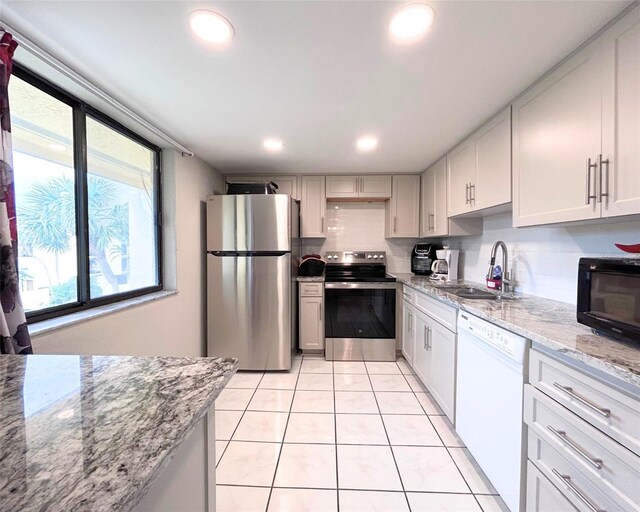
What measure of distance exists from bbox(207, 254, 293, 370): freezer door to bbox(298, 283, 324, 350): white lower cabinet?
11.9 inches

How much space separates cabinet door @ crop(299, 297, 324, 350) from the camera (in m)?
2.96

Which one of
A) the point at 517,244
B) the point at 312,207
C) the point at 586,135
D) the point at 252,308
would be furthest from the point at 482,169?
the point at 252,308

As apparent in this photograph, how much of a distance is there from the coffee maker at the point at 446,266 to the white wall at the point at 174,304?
2444 millimetres

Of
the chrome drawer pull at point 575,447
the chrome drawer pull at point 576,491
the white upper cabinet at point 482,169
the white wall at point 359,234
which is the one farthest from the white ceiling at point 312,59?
the chrome drawer pull at point 576,491

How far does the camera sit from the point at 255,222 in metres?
2.61

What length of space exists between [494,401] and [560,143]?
1304 mm

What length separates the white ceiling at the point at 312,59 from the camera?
3.41 feet

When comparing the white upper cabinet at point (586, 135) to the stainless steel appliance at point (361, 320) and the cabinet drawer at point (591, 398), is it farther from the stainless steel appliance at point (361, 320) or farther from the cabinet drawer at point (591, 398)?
the stainless steel appliance at point (361, 320)

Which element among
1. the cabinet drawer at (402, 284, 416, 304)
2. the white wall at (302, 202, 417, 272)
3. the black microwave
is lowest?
the cabinet drawer at (402, 284, 416, 304)

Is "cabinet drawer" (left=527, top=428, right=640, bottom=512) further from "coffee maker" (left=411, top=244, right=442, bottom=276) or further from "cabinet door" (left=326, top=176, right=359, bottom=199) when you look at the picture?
"cabinet door" (left=326, top=176, right=359, bottom=199)

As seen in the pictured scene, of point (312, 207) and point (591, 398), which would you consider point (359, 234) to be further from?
point (591, 398)

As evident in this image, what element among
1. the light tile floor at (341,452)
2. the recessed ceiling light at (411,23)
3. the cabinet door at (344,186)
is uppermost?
the recessed ceiling light at (411,23)

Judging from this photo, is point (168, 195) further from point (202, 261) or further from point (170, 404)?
point (170, 404)

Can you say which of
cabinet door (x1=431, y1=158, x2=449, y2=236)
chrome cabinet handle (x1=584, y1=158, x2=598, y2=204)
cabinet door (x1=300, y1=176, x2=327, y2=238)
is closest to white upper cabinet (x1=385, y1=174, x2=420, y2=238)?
cabinet door (x1=431, y1=158, x2=449, y2=236)
